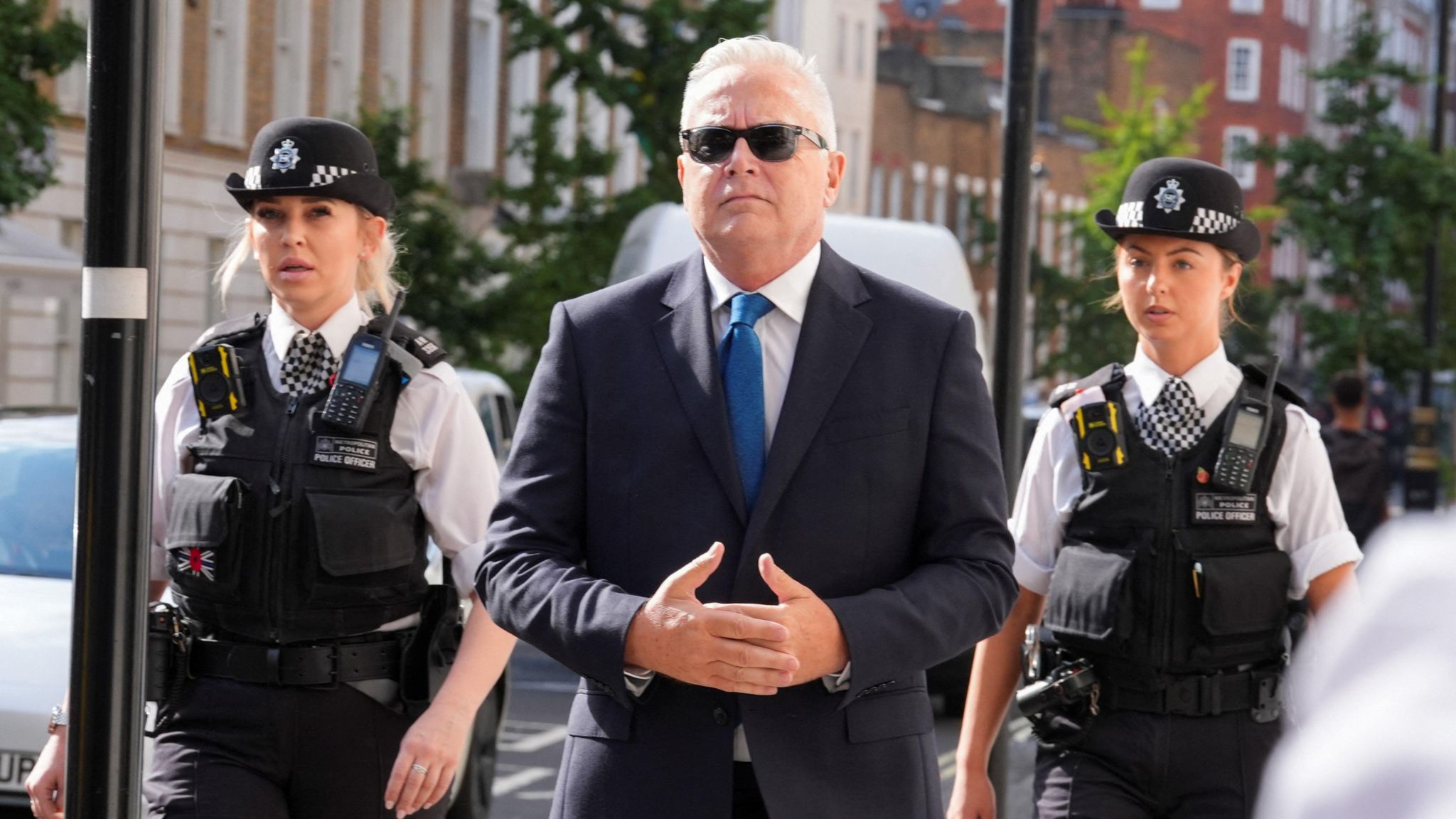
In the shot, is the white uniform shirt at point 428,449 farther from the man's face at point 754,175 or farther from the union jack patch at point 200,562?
the man's face at point 754,175

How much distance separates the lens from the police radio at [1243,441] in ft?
15.5

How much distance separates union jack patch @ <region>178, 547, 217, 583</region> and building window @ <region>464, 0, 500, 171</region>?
1378 inches

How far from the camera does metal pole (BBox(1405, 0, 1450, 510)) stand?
77.3ft

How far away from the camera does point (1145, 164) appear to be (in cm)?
521

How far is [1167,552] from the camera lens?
188 inches

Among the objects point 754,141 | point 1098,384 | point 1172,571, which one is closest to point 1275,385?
point 1098,384

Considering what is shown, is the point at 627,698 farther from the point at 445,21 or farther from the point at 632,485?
the point at 445,21

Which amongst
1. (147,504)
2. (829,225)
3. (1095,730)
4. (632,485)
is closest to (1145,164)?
(1095,730)

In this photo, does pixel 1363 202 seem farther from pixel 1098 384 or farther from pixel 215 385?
pixel 215 385

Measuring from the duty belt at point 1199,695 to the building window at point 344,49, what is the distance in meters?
30.6

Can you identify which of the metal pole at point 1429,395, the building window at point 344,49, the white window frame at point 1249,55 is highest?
the white window frame at point 1249,55

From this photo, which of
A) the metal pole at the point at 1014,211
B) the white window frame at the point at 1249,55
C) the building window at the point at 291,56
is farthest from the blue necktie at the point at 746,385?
the white window frame at the point at 1249,55

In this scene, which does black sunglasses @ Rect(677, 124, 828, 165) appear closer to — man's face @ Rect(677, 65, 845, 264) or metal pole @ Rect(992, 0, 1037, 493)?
man's face @ Rect(677, 65, 845, 264)

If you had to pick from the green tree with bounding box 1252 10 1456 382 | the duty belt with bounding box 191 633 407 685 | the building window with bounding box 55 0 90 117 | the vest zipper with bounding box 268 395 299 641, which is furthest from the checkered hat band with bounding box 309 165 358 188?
the building window with bounding box 55 0 90 117
